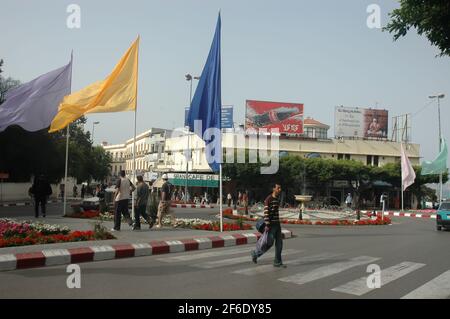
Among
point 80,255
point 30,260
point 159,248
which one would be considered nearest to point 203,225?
point 159,248

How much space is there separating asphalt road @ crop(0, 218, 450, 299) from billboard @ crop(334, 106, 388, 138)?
48.0m

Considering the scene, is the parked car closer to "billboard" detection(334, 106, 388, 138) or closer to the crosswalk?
the crosswalk

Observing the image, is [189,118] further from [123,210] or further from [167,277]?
[167,277]

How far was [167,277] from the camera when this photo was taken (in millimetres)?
8156

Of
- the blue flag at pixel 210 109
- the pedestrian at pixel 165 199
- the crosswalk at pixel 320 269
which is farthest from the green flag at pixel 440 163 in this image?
the crosswalk at pixel 320 269

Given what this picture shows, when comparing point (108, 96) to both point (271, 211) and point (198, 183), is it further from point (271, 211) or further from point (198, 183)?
point (198, 183)

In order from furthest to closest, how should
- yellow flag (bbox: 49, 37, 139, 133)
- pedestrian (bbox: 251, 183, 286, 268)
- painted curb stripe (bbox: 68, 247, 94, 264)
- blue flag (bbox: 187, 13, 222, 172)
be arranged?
1. blue flag (bbox: 187, 13, 222, 172)
2. yellow flag (bbox: 49, 37, 139, 133)
3. painted curb stripe (bbox: 68, 247, 94, 264)
4. pedestrian (bbox: 251, 183, 286, 268)

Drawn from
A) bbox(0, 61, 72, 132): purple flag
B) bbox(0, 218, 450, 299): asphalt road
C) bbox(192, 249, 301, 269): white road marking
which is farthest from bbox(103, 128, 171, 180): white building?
bbox(0, 218, 450, 299): asphalt road

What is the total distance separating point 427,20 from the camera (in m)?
8.73

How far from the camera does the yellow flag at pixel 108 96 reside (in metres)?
14.9

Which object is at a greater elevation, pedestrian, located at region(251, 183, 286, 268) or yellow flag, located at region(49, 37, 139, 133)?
yellow flag, located at region(49, 37, 139, 133)

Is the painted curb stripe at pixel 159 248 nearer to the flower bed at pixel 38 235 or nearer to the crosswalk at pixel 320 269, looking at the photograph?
the crosswalk at pixel 320 269

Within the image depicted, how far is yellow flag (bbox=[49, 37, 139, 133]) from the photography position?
14855 millimetres

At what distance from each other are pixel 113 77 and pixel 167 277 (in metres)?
8.87
